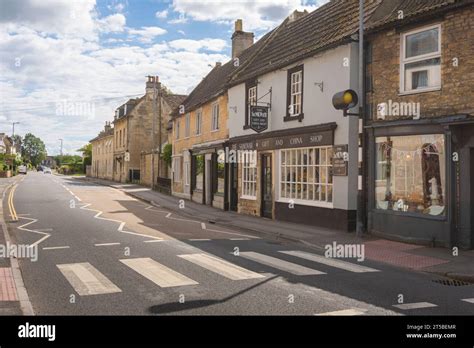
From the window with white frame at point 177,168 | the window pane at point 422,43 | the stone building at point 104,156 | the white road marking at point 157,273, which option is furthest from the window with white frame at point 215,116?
the stone building at point 104,156

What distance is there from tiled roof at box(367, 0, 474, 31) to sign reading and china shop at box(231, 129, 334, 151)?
3.59m

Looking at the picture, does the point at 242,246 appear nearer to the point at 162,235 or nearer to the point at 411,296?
the point at 162,235

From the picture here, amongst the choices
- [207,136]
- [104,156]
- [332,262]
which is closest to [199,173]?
[207,136]

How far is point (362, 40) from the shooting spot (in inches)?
523

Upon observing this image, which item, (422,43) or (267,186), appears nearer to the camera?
(422,43)

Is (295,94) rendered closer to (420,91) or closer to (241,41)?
(420,91)

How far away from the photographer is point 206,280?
26.6 ft

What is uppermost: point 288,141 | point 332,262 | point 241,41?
point 241,41

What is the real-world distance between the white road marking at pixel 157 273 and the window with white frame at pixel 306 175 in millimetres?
7602

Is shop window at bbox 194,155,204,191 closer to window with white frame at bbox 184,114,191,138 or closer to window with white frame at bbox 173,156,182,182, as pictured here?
window with white frame at bbox 184,114,191,138

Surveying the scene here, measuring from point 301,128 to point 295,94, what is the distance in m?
1.51

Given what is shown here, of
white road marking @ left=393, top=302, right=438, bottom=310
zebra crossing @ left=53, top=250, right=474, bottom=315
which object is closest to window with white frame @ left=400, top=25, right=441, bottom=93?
zebra crossing @ left=53, top=250, right=474, bottom=315
